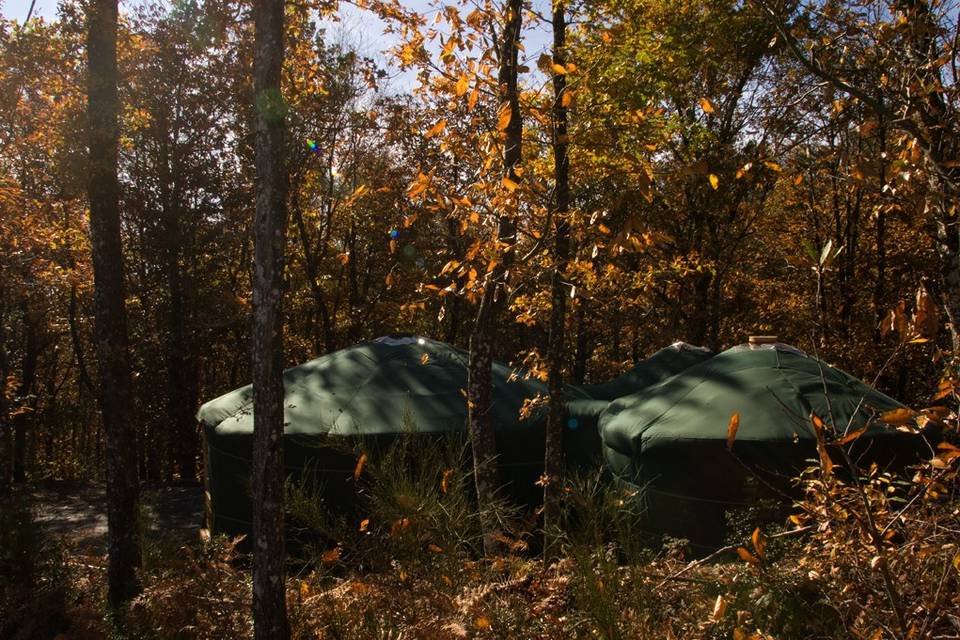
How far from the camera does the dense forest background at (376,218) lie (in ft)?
19.8

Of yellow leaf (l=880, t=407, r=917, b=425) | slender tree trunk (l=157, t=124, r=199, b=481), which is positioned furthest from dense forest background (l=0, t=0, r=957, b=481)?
yellow leaf (l=880, t=407, r=917, b=425)

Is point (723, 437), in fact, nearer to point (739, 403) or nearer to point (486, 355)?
point (739, 403)

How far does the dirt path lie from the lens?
9859 mm

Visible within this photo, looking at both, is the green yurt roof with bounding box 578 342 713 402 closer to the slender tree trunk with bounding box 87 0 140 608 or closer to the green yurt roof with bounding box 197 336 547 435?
the green yurt roof with bounding box 197 336 547 435

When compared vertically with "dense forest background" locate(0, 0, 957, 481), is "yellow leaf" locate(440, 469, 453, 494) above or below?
below

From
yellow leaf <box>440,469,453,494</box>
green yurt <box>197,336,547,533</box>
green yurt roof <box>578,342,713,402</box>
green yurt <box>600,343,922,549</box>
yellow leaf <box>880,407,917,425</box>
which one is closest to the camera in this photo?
yellow leaf <box>880,407,917,425</box>

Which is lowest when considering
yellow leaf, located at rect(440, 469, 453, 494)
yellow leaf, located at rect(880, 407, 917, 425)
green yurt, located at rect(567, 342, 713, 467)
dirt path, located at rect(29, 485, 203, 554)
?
dirt path, located at rect(29, 485, 203, 554)

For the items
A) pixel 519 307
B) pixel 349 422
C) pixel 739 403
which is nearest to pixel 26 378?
pixel 349 422

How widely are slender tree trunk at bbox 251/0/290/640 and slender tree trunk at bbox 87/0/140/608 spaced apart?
2272mm

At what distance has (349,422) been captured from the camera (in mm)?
8148

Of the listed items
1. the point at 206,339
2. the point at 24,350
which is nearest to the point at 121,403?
the point at 206,339

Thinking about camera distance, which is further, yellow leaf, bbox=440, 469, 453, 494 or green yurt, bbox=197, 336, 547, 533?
green yurt, bbox=197, 336, 547, 533

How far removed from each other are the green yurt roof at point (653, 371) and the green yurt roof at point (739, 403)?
245 cm

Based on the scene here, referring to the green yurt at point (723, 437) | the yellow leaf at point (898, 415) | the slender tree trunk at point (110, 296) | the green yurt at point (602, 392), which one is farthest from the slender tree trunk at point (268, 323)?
the green yurt at point (602, 392)
